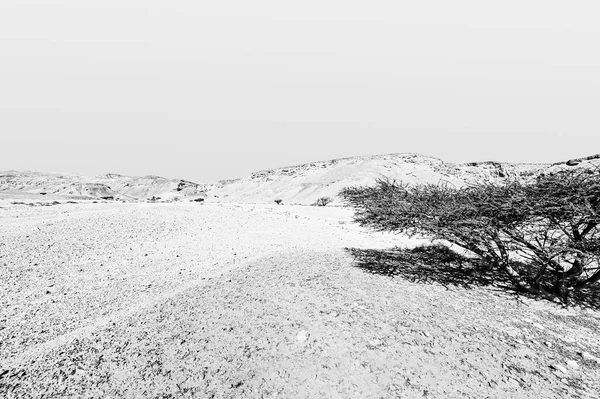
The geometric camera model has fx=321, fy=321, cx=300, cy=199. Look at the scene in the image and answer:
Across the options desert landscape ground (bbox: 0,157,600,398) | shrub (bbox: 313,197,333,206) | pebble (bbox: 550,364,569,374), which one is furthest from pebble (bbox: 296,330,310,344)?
shrub (bbox: 313,197,333,206)

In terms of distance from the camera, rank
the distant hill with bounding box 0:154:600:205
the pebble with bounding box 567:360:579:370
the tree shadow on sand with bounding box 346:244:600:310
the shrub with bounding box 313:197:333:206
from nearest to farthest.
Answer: the pebble with bounding box 567:360:579:370 → the tree shadow on sand with bounding box 346:244:600:310 → the shrub with bounding box 313:197:333:206 → the distant hill with bounding box 0:154:600:205

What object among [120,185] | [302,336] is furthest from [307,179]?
[120,185]

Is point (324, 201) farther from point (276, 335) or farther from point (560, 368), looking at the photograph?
point (560, 368)

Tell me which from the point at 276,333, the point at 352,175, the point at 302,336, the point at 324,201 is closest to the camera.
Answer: the point at 302,336

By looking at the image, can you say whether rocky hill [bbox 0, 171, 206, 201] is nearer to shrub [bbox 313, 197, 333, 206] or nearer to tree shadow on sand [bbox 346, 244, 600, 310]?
shrub [bbox 313, 197, 333, 206]

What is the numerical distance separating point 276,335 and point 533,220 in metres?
5.04

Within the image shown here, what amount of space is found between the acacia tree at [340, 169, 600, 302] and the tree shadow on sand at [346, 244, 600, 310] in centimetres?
31

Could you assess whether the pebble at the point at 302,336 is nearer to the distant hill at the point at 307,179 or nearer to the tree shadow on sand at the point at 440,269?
the tree shadow on sand at the point at 440,269

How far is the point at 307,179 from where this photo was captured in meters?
48.0

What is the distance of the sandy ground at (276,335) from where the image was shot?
3559mm

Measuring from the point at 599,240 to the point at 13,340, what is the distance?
9517 mm

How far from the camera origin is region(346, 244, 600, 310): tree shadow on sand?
6.67 meters

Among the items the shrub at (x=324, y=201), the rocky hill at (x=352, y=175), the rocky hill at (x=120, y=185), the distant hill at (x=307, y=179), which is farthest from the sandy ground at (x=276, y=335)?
the rocky hill at (x=120, y=185)

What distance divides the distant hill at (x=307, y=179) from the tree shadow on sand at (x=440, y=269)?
24506mm
